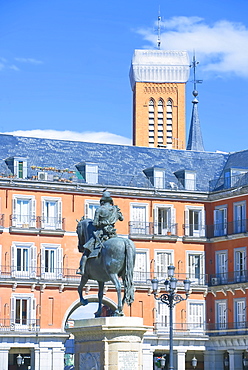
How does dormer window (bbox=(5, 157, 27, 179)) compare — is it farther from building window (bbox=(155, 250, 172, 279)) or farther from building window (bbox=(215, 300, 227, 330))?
building window (bbox=(215, 300, 227, 330))

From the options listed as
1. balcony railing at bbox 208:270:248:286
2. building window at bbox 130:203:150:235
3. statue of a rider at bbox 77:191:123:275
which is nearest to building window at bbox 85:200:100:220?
building window at bbox 130:203:150:235

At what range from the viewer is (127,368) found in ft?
97.2

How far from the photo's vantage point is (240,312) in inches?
2997

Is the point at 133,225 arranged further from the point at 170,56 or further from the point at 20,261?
the point at 170,56

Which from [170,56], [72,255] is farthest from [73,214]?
[170,56]

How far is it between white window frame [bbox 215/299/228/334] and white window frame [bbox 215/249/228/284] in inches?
68.4

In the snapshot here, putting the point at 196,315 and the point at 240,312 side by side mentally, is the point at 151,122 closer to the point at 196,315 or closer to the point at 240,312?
the point at 196,315

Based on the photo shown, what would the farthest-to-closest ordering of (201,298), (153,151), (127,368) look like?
(153,151), (201,298), (127,368)

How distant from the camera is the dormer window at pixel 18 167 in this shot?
7450 cm

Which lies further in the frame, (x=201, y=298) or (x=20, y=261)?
(x=201, y=298)

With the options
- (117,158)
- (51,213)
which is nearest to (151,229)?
(117,158)

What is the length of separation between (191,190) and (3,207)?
53.1ft

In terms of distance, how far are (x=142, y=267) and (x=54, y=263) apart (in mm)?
7240

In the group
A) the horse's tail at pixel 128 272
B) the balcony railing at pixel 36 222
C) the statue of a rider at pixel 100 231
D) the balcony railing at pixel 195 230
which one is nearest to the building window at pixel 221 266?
the balcony railing at pixel 195 230
